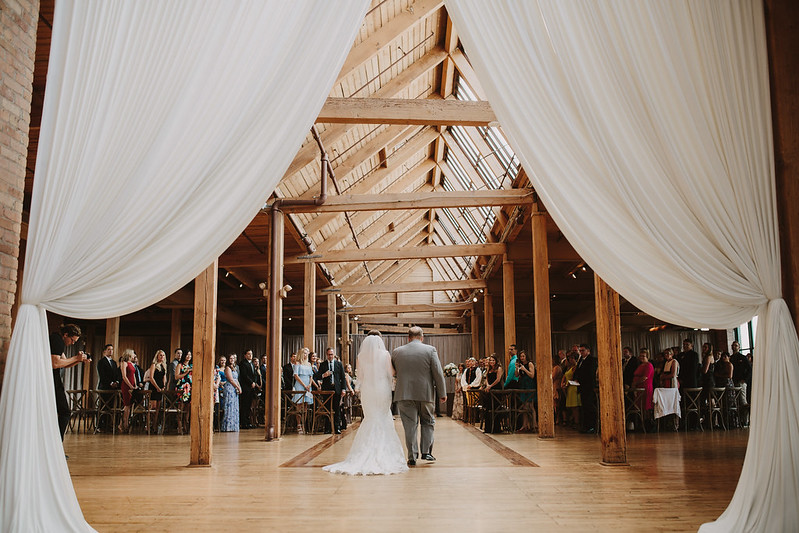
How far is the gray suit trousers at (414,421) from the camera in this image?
6727 millimetres

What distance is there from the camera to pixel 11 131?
12.3 feet

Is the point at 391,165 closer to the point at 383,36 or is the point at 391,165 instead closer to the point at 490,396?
the point at 383,36

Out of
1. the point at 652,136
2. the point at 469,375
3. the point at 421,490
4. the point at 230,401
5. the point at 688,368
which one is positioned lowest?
the point at 421,490

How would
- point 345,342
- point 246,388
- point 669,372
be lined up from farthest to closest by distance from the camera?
1. point 345,342
2. point 246,388
3. point 669,372

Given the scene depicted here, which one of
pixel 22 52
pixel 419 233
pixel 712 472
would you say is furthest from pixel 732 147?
Answer: pixel 419 233

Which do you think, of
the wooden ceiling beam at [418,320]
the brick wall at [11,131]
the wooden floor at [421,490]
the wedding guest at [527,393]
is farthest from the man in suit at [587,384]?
the wooden ceiling beam at [418,320]

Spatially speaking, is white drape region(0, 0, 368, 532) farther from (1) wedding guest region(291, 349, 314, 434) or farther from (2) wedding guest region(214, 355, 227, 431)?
(2) wedding guest region(214, 355, 227, 431)

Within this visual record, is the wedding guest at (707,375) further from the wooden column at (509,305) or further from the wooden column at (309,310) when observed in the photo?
the wooden column at (309,310)

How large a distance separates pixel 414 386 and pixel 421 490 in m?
1.74

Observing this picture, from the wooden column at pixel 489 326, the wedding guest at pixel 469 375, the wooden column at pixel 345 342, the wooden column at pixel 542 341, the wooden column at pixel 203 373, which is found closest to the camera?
the wooden column at pixel 203 373

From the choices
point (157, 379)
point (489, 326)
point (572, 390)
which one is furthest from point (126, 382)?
point (489, 326)

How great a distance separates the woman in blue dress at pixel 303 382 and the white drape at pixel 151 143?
7260 millimetres

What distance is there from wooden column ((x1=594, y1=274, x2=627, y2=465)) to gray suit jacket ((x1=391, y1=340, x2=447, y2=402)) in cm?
164

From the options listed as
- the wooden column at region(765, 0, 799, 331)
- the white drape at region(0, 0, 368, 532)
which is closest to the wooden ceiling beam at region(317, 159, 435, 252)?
the white drape at region(0, 0, 368, 532)
